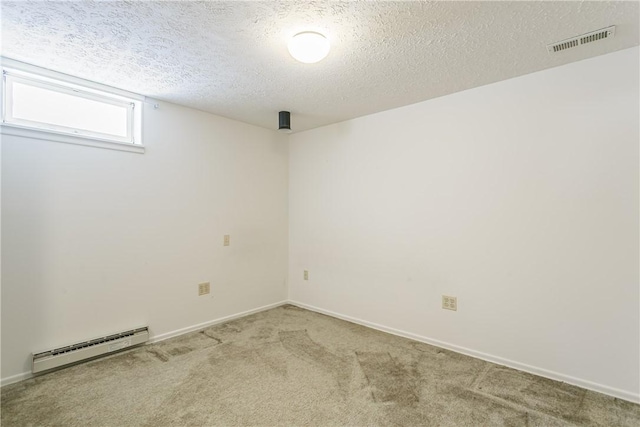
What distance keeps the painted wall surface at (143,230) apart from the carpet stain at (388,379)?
1731mm

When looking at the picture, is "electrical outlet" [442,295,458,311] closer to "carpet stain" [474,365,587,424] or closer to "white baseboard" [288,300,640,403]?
"white baseboard" [288,300,640,403]

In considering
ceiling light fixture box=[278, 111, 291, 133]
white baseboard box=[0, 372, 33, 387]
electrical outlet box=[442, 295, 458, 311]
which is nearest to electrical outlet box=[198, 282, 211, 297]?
white baseboard box=[0, 372, 33, 387]

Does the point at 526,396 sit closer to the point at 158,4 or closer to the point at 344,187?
the point at 344,187

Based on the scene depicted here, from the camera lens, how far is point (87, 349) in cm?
239

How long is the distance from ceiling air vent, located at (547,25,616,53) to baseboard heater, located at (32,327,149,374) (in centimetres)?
379

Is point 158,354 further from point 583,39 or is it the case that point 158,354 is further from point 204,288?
point 583,39

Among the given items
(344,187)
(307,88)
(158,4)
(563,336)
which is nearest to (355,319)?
(344,187)

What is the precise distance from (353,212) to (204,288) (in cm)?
179

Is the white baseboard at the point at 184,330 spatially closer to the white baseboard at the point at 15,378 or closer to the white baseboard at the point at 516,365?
the white baseboard at the point at 15,378

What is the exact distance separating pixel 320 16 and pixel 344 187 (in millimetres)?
2040

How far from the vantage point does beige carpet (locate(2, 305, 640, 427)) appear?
1.77 m

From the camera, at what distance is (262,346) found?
2.74 metres

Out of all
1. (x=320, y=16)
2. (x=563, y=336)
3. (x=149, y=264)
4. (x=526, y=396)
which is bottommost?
(x=526, y=396)

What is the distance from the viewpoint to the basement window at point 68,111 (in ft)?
7.17
